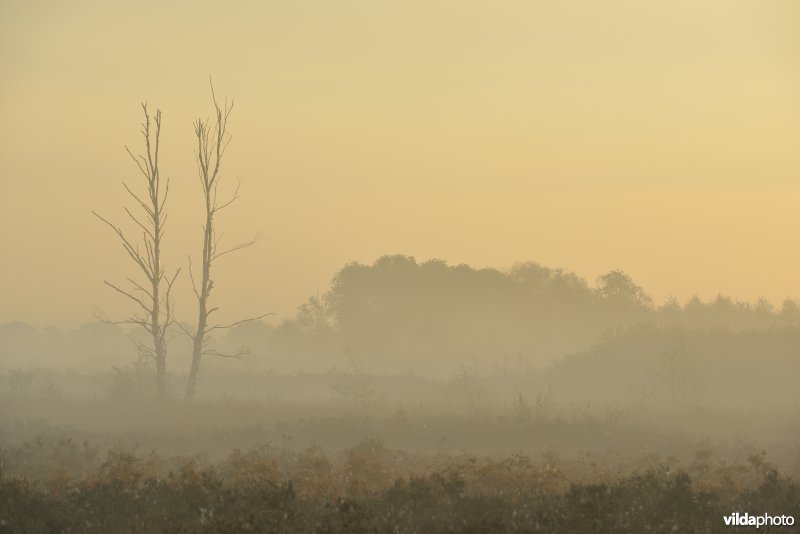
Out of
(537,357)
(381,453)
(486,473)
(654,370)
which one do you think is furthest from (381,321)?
(486,473)

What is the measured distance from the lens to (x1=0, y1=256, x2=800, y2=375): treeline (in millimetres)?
77375

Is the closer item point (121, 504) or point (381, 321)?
point (121, 504)

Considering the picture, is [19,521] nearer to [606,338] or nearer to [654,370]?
[654,370]

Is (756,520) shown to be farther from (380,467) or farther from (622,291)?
(622,291)

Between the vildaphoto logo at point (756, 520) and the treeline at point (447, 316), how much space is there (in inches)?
2330

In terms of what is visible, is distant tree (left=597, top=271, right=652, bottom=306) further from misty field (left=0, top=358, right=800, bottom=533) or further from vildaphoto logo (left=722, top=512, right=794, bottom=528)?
vildaphoto logo (left=722, top=512, right=794, bottom=528)

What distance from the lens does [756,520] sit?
12.7 metres

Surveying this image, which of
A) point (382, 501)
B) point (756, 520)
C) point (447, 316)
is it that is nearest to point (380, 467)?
point (382, 501)

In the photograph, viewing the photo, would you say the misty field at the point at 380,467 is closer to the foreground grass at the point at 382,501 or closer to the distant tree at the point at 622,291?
the foreground grass at the point at 382,501

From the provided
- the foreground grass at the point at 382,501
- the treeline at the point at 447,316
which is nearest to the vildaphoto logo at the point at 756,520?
the foreground grass at the point at 382,501

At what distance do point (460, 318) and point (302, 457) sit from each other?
6325 centimetres

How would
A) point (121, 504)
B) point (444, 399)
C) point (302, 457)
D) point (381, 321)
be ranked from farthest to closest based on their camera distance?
point (381, 321) → point (444, 399) → point (302, 457) → point (121, 504)

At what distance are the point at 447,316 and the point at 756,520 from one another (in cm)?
6946

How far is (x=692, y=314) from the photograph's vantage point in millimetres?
72562
